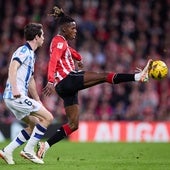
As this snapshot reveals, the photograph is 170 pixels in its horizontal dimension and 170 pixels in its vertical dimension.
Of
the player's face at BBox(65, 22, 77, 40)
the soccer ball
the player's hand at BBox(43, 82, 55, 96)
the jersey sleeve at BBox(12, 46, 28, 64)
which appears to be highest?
the player's face at BBox(65, 22, 77, 40)

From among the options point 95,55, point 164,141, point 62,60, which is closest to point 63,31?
point 62,60

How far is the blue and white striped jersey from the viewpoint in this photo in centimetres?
1052

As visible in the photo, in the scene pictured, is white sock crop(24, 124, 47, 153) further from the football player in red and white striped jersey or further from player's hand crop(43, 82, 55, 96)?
player's hand crop(43, 82, 55, 96)

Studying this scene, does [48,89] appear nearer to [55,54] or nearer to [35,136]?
[55,54]

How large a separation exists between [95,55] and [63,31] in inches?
394

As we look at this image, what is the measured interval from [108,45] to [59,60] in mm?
10910

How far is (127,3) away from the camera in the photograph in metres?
23.6

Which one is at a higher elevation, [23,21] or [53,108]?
[23,21]

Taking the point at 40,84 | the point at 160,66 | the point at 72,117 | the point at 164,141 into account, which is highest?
the point at 160,66

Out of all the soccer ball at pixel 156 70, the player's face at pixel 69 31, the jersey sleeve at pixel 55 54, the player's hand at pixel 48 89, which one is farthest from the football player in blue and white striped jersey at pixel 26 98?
the soccer ball at pixel 156 70

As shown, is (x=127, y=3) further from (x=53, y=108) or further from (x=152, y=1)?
(x=53, y=108)

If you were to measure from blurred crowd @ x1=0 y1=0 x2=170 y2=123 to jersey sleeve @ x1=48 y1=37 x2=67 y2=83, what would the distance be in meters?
8.89

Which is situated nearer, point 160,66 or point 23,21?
point 160,66

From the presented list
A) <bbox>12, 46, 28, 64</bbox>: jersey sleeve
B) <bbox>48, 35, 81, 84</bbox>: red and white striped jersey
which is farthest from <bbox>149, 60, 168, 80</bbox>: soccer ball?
<bbox>12, 46, 28, 64</bbox>: jersey sleeve
